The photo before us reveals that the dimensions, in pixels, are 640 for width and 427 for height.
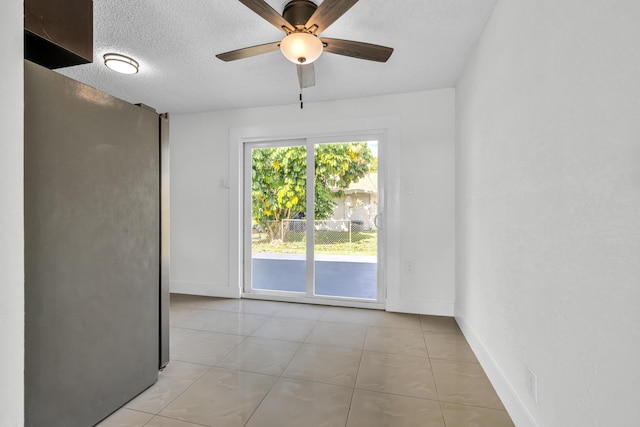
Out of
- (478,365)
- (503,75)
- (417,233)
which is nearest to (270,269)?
(417,233)

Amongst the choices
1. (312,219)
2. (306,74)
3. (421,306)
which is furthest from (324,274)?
(306,74)

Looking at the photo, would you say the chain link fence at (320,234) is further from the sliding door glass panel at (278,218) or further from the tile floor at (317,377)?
the tile floor at (317,377)

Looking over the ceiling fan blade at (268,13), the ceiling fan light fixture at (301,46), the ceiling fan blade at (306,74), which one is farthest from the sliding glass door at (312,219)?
the ceiling fan blade at (268,13)

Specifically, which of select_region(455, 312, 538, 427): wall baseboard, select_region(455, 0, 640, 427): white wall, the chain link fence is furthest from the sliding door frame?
select_region(455, 0, 640, 427): white wall

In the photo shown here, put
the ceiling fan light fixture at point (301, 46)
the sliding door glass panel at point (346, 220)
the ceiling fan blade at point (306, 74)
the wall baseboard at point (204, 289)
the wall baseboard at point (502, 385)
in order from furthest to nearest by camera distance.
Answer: the wall baseboard at point (204, 289) → the sliding door glass panel at point (346, 220) → the ceiling fan blade at point (306, 74) → the ceiling fan light fixture at point (301, 46) → the wall baseboard at point (502, 385)

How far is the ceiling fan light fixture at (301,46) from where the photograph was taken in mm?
1707

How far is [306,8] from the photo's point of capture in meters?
1.73

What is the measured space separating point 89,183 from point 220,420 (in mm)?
1366

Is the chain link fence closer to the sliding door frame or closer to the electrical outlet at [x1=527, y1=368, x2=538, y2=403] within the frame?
the sliding door frame

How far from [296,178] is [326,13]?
2.14 metres

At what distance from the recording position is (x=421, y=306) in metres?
3.10

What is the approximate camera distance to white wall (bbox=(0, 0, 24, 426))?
895 mm

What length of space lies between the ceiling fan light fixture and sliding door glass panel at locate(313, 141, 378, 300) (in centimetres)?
165

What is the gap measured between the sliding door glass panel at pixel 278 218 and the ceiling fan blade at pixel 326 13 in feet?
6.19
